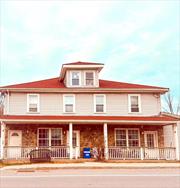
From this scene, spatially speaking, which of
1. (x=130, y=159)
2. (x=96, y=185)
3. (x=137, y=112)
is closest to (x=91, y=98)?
(x=137, y=112)

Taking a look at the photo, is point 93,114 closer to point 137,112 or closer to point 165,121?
point 137,112

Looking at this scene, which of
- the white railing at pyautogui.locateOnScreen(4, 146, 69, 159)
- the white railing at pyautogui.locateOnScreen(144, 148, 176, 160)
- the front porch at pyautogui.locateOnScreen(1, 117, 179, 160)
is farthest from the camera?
the white railing at pyautogui.locateOnScreen(144, 148, 176, 160)

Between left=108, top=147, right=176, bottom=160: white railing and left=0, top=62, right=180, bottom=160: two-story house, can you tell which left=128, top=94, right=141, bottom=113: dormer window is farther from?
left=108, top=147, right=176, bottom=160: white railing

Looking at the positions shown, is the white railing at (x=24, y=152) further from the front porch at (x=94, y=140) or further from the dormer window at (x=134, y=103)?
the dormer window at (x=134, y=103)

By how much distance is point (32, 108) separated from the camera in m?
26.6

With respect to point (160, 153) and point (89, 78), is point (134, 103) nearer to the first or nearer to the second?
point (89, 78)

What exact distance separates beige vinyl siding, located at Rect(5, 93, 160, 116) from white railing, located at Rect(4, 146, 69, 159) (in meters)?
3.17

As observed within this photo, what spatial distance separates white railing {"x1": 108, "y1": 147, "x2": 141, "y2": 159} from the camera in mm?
24734

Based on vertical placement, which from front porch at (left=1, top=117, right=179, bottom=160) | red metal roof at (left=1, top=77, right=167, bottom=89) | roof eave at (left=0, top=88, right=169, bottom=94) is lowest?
front porch at (left=1, top=117, right=179, bottom=160)

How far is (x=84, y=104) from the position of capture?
27.1m

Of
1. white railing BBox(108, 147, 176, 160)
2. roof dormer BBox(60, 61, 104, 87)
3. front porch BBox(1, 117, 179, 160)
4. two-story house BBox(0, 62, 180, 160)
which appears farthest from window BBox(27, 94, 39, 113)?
white railing BBox(108, 147, 176, 160)

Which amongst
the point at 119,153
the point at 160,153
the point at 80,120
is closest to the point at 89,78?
the point at 80,120

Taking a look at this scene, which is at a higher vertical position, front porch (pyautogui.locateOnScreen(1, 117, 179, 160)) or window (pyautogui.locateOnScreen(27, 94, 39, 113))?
window (pyautogui.locateOnScreen(27, 94, 39, 113))

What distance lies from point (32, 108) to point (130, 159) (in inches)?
341
